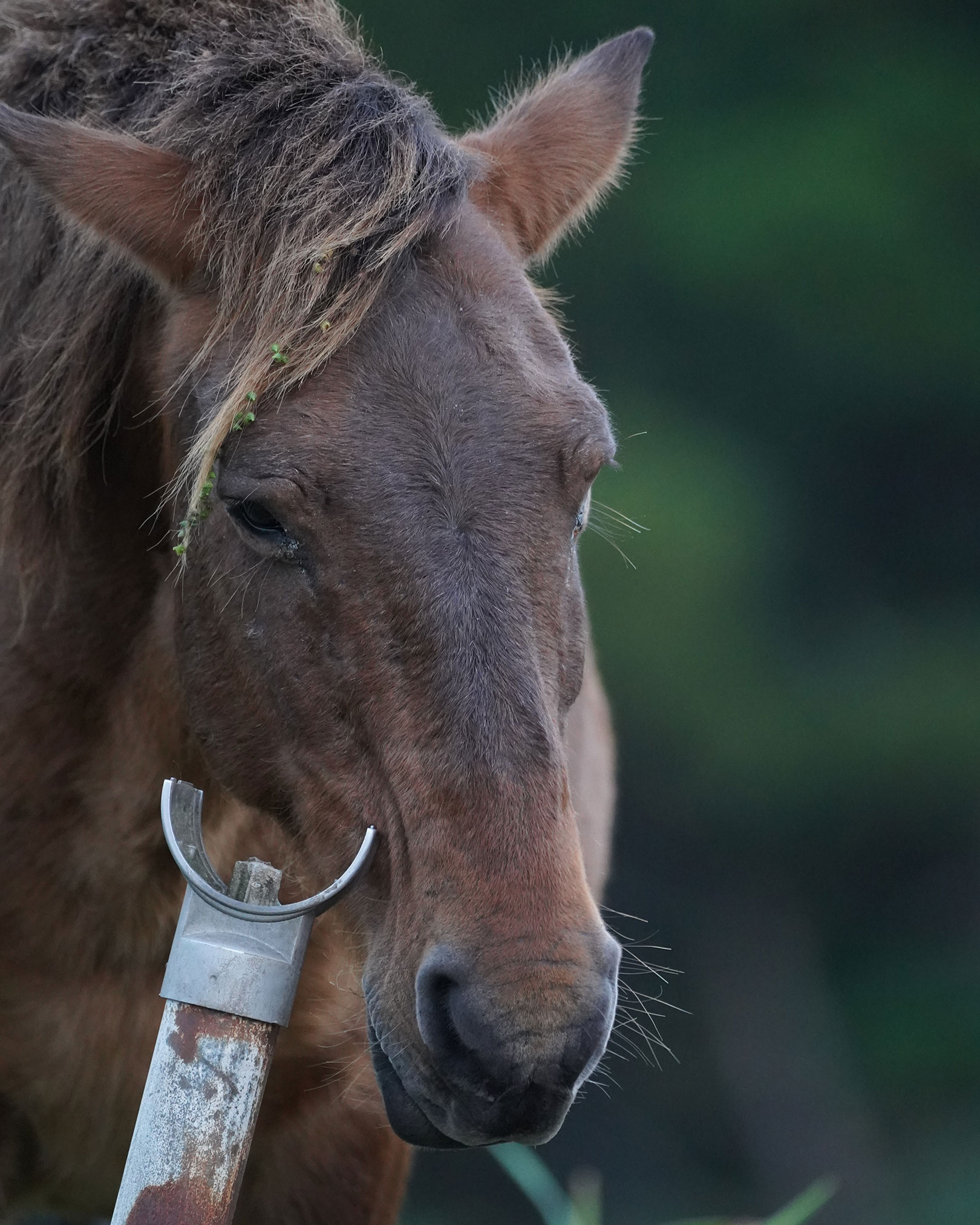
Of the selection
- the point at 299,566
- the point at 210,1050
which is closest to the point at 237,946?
the point at 210,1050

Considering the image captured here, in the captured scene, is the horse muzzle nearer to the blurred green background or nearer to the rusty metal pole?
the rusty metal pole

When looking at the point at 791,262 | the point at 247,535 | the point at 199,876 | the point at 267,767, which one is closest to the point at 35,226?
the point at 247,535

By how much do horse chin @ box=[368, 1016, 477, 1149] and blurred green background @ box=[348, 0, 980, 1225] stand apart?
5791 mm

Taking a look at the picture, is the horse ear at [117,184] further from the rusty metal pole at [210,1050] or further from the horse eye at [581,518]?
the rusty metal pole at [210,1050]

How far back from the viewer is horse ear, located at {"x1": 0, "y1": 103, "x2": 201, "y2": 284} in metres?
1.90

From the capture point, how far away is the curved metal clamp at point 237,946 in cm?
155

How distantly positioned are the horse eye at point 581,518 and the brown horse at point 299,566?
0.13 feet

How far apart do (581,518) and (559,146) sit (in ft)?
2.53

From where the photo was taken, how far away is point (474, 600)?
1.68 m

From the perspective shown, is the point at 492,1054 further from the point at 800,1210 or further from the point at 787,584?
the point at 787,584

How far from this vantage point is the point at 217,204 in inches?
77.5

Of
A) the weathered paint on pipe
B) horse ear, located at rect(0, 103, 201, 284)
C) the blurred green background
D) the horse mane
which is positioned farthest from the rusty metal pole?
the blurred green background

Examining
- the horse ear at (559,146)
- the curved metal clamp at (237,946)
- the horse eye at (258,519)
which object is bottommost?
the curved metal clamp at (237,946)

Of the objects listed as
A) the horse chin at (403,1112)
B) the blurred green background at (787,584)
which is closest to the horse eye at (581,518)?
the horse chin at (403,1112)
